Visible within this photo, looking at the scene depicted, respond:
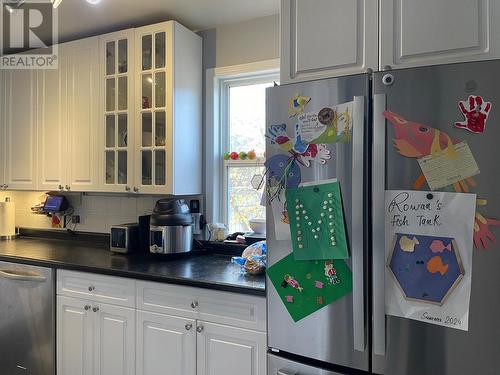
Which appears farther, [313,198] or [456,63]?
[313,198]

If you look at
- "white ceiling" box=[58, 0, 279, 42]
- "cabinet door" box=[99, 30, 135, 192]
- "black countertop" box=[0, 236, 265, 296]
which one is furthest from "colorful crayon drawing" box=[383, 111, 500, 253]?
"cabinet door" box=[99, 30, 135, 192]

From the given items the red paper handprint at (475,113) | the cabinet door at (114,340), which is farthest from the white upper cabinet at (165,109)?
the red paper handprint at (475,113)

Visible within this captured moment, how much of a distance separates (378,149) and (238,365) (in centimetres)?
115

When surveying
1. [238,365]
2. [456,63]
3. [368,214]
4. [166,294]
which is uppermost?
[456,63]

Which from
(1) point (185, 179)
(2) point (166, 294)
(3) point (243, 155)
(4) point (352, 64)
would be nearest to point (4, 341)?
(2) point (166, 294)

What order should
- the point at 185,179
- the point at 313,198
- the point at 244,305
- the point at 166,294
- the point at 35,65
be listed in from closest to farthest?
the point at 313,198
the point at 244,305
the point at 166,294
the point at 185,179
the point at 35,65

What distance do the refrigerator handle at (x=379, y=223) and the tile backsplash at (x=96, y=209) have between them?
178cm

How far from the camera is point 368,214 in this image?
1322 mm

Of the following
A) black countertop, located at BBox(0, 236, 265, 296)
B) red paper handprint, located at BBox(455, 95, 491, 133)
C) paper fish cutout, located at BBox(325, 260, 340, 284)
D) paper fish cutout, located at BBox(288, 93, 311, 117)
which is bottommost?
black countertop, located at BBox(0, 236, 265, 296)

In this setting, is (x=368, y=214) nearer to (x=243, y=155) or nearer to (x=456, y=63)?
(x=456, y=63)

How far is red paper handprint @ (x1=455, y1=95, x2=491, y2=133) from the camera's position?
1182 millimetres

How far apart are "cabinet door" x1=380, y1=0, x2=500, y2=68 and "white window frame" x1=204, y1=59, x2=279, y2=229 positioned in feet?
4.23
